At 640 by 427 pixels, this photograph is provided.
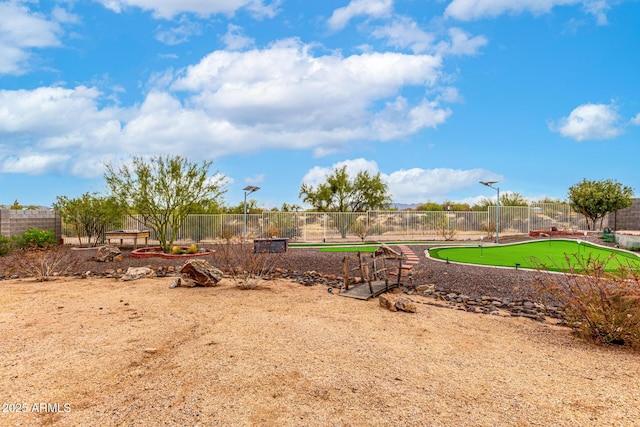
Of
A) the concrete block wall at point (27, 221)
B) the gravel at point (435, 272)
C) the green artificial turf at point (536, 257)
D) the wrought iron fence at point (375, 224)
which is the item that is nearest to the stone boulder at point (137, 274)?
the gravel at point (435, 272)

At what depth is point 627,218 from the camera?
26.9m

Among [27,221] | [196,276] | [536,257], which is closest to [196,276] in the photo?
[196,276]

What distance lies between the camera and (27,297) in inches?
302

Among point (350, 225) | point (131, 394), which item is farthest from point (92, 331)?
point (350, 225)

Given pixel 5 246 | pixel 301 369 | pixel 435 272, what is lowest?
pixel 301 369

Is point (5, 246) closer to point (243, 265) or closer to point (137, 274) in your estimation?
point (137, 274)

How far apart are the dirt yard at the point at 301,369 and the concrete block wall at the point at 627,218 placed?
2685 cm

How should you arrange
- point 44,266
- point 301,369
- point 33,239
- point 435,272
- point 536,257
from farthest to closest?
point 33,239, point 536,257, point 44,266, point 435,272, point 301,369

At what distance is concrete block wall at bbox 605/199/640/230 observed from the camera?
86.3 ft

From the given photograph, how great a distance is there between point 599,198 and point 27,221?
34004 millimetres

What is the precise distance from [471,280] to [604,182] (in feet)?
83.0

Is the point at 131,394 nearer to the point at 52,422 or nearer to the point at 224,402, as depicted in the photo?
the point at 52,422

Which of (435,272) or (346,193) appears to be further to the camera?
(346,193)

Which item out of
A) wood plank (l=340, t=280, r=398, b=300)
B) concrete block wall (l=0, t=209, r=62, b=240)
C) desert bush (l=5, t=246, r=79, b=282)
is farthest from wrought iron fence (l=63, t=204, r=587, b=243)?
wood plank (l=340, t=280, r=398, b=300)
